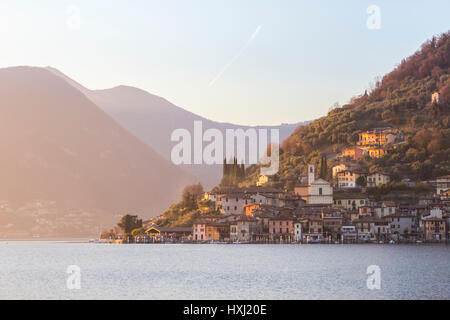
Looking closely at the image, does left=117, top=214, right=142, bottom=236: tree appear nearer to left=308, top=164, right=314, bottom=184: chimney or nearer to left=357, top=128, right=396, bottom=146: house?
left=308, top=164, right=314, bottom=184: chimney

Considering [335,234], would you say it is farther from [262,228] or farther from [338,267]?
[338,267]

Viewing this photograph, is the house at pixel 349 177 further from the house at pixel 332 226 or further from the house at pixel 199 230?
the house at pixel 199 230

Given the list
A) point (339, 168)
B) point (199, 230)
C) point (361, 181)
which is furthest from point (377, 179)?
point (199, 230)

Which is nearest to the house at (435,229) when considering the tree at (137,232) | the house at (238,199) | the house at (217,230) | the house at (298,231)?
the house at (298,231)

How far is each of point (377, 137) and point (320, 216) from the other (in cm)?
3347

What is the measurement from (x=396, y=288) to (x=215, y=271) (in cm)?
1565

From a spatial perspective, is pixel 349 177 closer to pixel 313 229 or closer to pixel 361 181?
pixel 361 181

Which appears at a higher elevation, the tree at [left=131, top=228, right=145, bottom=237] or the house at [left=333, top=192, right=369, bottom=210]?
the house at [left=333, top=192, right=369, bottom=210]

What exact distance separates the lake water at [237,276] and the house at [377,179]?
121 ft

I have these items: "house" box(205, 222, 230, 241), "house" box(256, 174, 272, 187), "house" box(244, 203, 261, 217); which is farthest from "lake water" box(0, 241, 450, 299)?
"house" box(256, 174, 272, 187)

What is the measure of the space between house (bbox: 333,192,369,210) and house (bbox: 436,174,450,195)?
10.6 m

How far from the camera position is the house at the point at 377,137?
418 feet

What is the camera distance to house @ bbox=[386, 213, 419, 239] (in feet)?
319

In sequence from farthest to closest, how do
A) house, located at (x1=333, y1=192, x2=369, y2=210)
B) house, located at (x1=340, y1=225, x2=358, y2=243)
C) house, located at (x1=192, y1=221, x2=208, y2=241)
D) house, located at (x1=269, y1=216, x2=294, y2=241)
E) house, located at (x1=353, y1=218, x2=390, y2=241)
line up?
1. house, located at (x1=333, y1=192, x2=369, y2=210)
2. house, located at (x1=192, y1=221, x2=208, y2=241)
3. house, located at (x1=269, y1=216, x2=294, y2=241)
4. house, located at (x1=340, y1=225, x2=358, y2=243)
5. house, located at (x1=353, y1=218, x2=390, y2=241)
